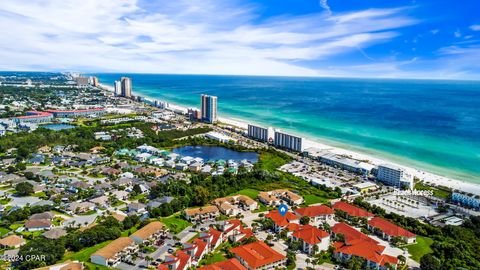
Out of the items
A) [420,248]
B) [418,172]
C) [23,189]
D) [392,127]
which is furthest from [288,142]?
[23,189]

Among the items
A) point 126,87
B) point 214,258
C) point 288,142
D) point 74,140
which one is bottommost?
point 214,258

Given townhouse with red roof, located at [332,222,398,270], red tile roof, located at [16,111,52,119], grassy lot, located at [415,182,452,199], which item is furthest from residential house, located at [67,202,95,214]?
red tile roof, located at [16,111,52,119]

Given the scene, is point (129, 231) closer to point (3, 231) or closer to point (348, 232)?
point (3, 231)

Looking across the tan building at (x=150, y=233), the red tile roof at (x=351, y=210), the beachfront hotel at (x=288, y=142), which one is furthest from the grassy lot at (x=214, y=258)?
the beachfront hotel at (x=288, y=142)

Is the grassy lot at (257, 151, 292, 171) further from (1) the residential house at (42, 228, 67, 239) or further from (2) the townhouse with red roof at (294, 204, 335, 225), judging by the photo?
(1) the residential house at (42, 228, 67, 239)

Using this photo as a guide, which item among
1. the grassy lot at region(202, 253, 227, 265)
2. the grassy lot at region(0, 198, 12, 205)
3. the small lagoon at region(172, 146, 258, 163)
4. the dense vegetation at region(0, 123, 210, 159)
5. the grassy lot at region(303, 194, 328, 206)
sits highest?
the dense vegetation at region(0, 123, 210, 159)

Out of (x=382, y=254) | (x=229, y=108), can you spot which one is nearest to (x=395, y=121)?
(x=229, y=108)

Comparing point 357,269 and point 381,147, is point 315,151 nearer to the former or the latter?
point 381,147

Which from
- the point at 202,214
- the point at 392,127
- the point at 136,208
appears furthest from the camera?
the point at 392,127
